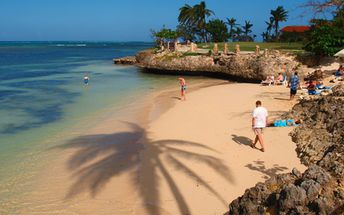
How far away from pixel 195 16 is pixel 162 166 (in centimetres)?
6804

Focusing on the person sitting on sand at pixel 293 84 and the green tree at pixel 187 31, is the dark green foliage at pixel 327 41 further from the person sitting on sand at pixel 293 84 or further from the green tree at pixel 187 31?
the green tree at pixel 187 31

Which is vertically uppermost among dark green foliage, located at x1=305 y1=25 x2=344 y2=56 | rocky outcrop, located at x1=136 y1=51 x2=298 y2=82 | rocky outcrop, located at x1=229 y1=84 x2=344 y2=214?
dark green foliage, located at x1=305 y1=25 x2=344 y2=56

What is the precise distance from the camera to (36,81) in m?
39.0

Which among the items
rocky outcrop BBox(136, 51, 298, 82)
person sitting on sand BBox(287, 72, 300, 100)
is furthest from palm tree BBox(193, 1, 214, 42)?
person sitting on sand BBox(287, 72, 300, 100)

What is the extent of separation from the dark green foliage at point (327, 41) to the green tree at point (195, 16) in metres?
46.2

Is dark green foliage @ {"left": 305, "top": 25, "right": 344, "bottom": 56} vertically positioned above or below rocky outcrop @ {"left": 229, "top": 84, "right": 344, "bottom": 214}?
above

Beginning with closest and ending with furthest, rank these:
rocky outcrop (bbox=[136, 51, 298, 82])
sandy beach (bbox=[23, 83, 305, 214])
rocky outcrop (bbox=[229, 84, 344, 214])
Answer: rocky outcrop (bbox=[229, 84, 344, 214])
sandy beach (bbox=[23, 83, 305, 214])
rocky outcrop (bbox=[136, 51, 298, 82])

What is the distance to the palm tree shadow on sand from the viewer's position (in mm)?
9849

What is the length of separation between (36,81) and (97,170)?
102 ft

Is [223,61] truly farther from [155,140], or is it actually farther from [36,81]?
[155,140]

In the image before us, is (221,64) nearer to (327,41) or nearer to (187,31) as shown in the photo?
(327,41)

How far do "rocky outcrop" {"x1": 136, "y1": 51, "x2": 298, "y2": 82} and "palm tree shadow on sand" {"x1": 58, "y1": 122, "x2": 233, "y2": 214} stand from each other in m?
20.8

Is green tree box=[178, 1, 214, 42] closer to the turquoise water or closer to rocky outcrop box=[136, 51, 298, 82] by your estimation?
rocky outcrop box=[136, 51, 298, 82]

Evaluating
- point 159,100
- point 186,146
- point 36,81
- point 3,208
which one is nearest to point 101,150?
point 186,146
